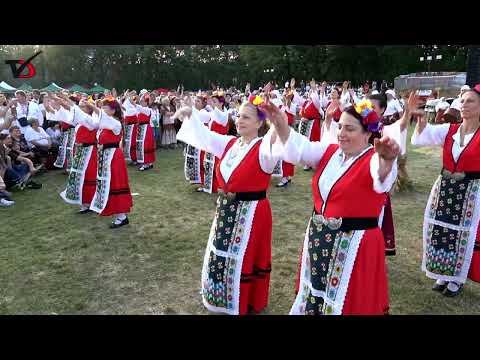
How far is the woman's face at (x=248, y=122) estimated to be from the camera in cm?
334

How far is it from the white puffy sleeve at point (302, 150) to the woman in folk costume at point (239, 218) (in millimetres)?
525

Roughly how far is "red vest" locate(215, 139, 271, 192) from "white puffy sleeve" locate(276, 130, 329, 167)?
1.83 feet

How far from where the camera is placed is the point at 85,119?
238 inches

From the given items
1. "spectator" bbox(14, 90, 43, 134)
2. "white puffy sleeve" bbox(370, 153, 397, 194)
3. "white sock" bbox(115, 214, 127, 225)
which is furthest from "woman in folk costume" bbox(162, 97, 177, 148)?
"white puffy sleeve" bbox(370, 153, 397, 194)

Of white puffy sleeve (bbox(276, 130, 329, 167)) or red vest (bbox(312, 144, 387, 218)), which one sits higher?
white puffy sleeve (bbox(276, 130, 329, 167))

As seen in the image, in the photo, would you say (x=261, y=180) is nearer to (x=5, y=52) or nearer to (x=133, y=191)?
(x=133, y=191)

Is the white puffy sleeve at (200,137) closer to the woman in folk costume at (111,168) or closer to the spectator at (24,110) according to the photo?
the woman in folk costume at (111,168)

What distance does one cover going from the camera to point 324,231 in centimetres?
264

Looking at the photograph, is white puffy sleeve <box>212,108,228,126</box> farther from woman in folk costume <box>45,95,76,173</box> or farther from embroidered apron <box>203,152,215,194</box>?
woman in folk costume <box>45,95,76,173</box>

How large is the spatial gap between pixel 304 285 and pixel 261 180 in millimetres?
936

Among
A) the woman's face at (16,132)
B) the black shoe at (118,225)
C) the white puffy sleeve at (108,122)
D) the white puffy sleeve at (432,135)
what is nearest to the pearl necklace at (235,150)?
the white puffy sleeve at (432,135)

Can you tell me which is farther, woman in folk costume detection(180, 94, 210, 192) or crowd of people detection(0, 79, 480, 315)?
woman in folk costume detection(180, 94, 210, 192)

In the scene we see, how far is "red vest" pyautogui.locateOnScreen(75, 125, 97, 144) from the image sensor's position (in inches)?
252
